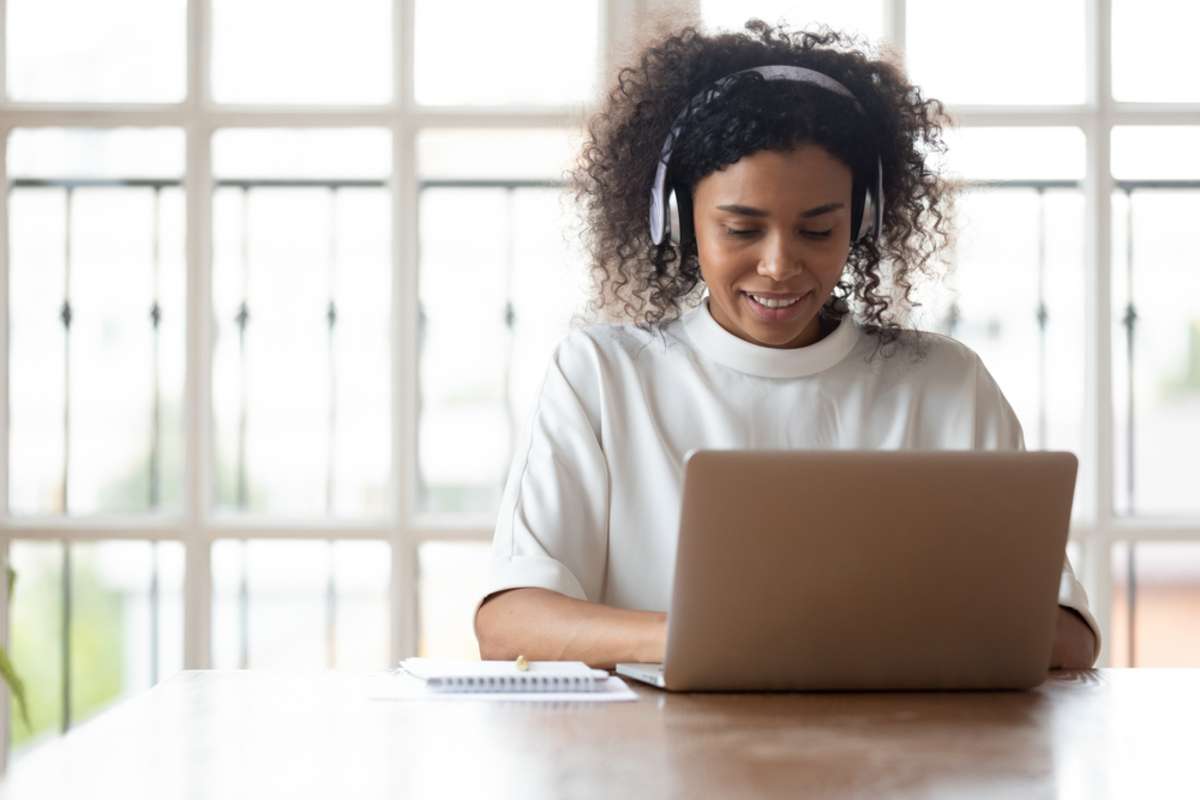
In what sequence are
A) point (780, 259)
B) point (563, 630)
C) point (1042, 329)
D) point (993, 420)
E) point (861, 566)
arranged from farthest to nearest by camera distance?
point (1042, 329) < point (993, 420) < point (780, 259) < point (563, 630) < point (861, 566)

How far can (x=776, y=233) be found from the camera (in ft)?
5.95

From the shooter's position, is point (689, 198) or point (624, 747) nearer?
point (624, 747)

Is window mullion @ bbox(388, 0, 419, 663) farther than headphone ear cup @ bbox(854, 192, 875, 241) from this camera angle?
Yes

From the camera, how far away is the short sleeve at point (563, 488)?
5.90ft

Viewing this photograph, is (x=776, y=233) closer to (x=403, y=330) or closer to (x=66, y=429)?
(x=403, y=330)

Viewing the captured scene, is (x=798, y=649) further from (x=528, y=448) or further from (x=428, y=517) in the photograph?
(x=428, y=517)

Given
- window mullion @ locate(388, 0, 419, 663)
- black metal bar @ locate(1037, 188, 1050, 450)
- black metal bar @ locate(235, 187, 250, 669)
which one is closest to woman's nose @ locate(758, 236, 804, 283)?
window mullion @ locate(388, 0, 419, 663)

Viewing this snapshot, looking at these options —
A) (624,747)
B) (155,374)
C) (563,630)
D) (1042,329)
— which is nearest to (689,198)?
(563,630)

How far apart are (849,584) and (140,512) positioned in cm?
227

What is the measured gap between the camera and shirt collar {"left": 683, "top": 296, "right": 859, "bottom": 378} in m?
1.94

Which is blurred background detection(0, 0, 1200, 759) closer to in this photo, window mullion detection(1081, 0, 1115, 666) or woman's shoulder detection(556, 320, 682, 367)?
window mullion detection(1081, 0, 1115, 666)

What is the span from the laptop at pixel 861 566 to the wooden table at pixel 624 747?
0.12 ft

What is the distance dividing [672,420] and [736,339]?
0.14 meters

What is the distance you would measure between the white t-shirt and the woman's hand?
30 cm
